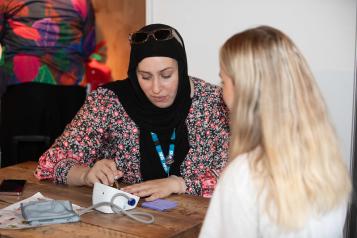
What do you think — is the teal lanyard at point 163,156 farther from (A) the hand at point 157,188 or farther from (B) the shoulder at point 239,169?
(B) the shoulder at point 239,169

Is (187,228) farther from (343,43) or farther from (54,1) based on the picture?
(54,1)

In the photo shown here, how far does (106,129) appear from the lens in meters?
2.53

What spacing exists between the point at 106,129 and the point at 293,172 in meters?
1.29

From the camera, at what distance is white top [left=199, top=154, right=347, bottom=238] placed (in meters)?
1.40

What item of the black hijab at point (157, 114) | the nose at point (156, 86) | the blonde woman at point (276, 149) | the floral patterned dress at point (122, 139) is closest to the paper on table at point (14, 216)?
the floral patterned dress at point (122, 139)

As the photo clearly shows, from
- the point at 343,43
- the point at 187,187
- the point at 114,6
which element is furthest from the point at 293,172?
the point at 114,6

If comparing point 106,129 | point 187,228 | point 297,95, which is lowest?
point 187,228

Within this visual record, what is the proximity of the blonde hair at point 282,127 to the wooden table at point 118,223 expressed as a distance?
1.60 ft

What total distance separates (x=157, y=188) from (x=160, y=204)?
11 centimetres

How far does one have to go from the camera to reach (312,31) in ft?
A: 10.9

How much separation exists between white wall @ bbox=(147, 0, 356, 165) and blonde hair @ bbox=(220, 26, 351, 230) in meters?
1.90

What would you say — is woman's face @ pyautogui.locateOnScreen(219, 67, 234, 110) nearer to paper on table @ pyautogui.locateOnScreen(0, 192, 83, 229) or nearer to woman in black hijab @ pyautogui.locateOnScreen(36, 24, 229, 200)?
paper on table @ pyautogui.locateOnScreen(0, 192, 83, 229)

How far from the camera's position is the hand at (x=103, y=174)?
220cm

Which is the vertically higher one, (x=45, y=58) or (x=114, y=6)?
(x=114, y=6)
